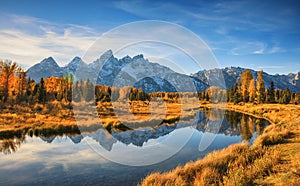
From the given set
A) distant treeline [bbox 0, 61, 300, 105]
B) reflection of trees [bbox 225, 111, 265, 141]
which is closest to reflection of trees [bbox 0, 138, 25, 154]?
reflection of trees [bbox 225, 111, 265, 141]

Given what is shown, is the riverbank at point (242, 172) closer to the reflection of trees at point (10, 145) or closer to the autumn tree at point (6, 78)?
the reflection of trees at point (10, 145)

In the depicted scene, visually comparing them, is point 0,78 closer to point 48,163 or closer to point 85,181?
point 48,163

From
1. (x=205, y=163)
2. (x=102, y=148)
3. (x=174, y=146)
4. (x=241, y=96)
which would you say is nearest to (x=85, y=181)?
(x=205, y=163)

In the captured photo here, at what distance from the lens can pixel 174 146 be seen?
2194 cm

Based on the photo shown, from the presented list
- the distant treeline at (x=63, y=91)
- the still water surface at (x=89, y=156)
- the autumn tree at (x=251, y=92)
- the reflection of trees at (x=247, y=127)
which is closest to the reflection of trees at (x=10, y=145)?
the still water surface at (x=89, y=156)

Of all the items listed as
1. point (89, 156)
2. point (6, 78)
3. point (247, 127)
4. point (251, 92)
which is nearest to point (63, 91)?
point (6, 78)

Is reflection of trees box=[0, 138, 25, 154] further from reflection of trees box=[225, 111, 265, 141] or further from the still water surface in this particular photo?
reflection of trees box=[225, 111, 265, 141]

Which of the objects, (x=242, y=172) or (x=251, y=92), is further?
(x=251, y=92)

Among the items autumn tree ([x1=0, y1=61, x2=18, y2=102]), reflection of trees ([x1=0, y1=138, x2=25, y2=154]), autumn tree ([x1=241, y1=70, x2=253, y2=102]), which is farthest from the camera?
autumn tree ([x1=241, y1=70, x2=253, y2=102])

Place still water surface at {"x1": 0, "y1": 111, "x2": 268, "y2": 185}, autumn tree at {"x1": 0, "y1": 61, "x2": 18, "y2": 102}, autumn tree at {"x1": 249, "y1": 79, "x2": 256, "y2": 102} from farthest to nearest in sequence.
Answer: autumn tree at {"x1": 249, "y1": 79, "x2": 256, "y2": 102} < autumn tree at {"x1": 0, "y1": 61, "x2": 18, "y2": 102} < still water surface at {"x1": 0, "y1": 111, "x2": 268, "y2": 185}

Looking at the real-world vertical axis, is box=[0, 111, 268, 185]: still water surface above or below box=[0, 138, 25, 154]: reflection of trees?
below

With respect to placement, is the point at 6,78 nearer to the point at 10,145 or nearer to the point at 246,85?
the point at 10,145

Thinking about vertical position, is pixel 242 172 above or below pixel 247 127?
above

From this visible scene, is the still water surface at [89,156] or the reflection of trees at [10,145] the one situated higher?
the reflection of trees at [10,145]
